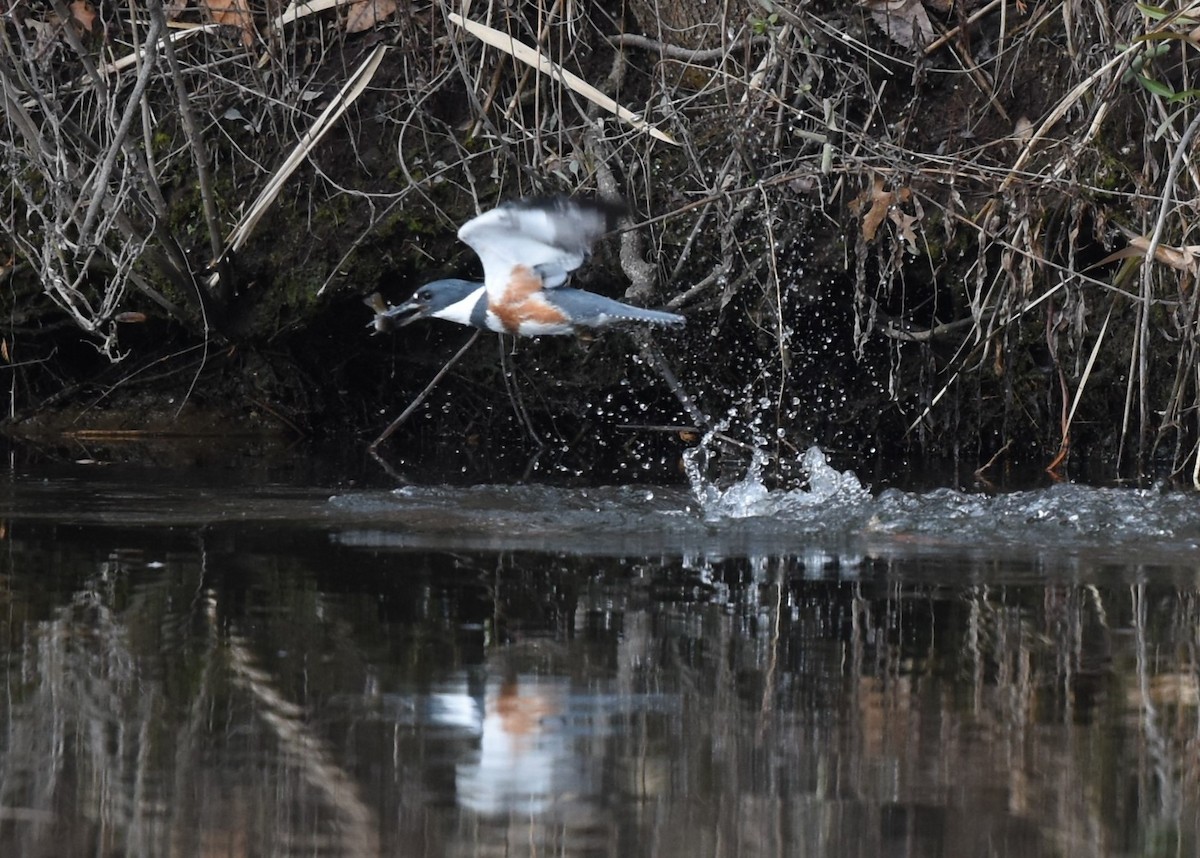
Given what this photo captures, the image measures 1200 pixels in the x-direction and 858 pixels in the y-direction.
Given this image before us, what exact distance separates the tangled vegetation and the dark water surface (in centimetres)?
169

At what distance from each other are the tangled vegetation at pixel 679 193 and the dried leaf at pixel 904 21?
0.05 ft

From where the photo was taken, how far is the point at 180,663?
296cm

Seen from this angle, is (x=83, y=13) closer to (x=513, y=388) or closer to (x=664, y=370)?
(x=513, y=388)

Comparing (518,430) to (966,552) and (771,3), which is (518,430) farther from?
(966,552)

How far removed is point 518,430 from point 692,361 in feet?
3.19

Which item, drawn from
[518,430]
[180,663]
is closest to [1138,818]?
[180,663]

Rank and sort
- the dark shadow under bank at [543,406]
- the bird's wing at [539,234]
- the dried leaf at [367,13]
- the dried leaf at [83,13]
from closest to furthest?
the bird's wing at [539,234]
the dark shadow under bank at [543,406]
the dried leaf at [367,13]
the dried leaf at [83,13]

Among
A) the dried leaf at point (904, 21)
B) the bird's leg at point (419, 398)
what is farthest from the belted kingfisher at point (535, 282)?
the dried leaf at point (904, 21)

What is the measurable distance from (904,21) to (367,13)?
225 centimetres

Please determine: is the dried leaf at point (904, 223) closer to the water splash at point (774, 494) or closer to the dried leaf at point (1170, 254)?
the dried leaf at point (1170, 254)

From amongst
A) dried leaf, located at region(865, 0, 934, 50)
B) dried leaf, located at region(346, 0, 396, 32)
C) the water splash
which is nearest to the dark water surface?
the water splash

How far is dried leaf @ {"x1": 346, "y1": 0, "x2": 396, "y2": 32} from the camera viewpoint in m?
6.90

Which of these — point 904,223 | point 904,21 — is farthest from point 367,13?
point 904,223

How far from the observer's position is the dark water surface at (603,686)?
7.08 ft
